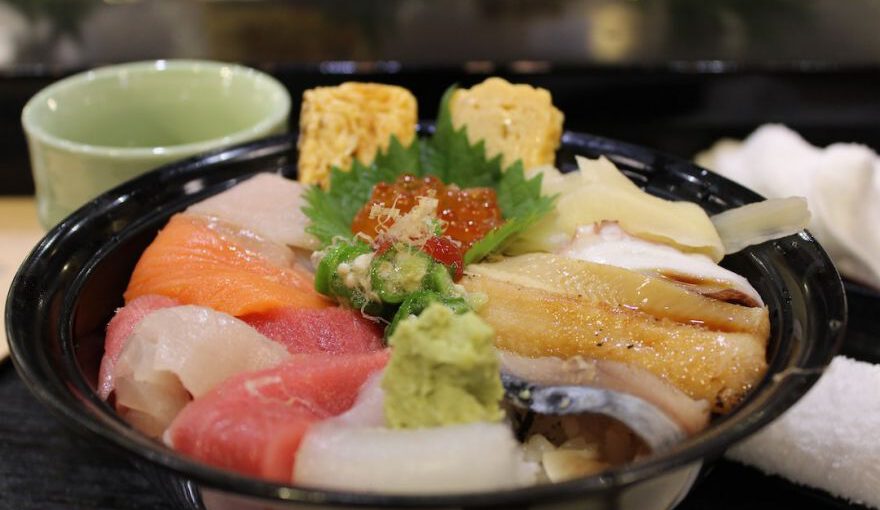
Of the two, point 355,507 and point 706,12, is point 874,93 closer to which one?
point 706,12

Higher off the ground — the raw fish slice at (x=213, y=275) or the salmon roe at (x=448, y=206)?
the salmon roe at (x=448, y=206)

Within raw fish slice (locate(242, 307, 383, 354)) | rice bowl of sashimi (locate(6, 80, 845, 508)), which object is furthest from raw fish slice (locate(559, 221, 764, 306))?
raw fish slice (locate(242, 307, 383, 354))

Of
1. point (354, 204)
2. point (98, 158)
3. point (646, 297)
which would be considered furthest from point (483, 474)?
point (98, 158)

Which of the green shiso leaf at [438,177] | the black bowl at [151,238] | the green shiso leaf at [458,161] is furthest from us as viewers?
the green shiso leaf at [458,161]

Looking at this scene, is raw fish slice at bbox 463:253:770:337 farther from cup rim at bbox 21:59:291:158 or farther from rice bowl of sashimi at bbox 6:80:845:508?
cup rim at bbox 21:59:291:158

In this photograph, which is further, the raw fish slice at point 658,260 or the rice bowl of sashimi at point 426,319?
the raw fish slice at point 658,260

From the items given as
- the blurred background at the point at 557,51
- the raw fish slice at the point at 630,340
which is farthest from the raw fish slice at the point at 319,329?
the blurred background at the point at 557,51

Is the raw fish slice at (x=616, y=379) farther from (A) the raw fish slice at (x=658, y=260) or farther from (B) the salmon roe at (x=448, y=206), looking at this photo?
(B) the salmon roe at (x=448, y=206)
